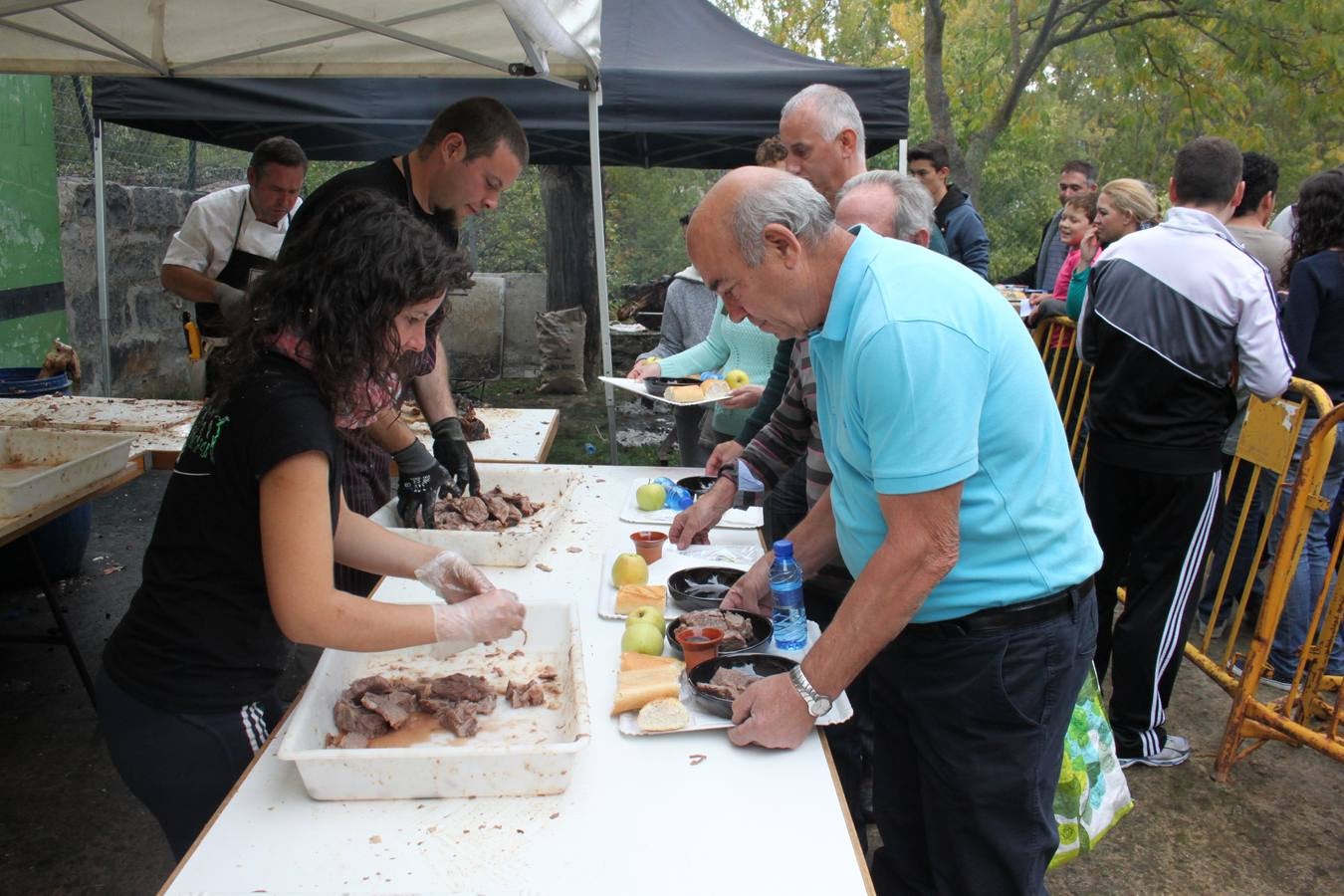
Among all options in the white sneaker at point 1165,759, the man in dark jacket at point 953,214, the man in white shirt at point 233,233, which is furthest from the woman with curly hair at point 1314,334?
the man in white shirt at point 233,233

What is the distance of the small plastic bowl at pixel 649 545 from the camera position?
2623 mm

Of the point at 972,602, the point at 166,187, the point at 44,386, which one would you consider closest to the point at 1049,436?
the point at 972,602

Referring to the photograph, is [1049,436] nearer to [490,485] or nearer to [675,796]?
[675,796]

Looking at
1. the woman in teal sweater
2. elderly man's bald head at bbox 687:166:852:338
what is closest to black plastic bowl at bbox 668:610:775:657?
elderly man's bald head at bbox 687:166:852:338

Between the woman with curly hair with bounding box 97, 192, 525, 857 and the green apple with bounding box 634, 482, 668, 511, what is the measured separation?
4.13 feet

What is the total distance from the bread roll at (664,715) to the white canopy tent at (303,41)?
8.32ft

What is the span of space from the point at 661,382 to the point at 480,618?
2.60 meters

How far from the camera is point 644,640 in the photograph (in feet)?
6.74

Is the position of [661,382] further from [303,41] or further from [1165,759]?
[1165,759]

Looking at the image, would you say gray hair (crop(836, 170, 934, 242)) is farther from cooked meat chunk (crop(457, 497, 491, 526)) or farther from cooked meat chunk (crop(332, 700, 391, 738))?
cooked meat chunk (crop(332, 700, 391, 738))

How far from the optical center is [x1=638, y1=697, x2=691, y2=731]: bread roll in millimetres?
1759

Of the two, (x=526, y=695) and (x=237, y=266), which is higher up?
(x=237, y=266)

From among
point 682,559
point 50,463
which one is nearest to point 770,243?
point 682,559

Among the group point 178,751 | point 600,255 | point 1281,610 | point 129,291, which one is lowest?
point 1281,610
